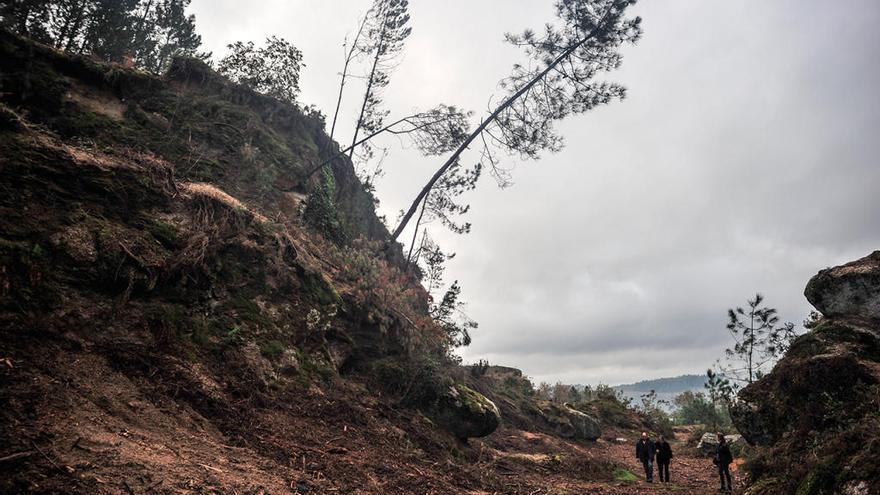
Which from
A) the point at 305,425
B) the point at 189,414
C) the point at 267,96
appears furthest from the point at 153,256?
the point at 267,96

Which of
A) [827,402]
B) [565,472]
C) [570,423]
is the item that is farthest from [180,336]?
[570,423]

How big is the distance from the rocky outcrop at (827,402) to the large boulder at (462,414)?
246 inches

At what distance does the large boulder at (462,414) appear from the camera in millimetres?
10961

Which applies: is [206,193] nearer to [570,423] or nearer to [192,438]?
[192,438]

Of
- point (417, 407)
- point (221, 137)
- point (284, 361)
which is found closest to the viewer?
point (284, 361)

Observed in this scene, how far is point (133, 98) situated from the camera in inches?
523

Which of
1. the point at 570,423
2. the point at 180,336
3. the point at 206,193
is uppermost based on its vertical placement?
the point at 206,193

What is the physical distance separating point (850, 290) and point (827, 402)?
604 centimetres

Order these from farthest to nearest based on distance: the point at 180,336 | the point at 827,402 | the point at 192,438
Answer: the point at 827,402 < the point at 180,336 < the point at 192,438

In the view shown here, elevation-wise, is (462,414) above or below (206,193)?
below

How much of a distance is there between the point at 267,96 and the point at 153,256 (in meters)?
18.8

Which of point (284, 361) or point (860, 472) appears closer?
point (860, 472)

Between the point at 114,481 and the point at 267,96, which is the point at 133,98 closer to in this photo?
the point at 267,96

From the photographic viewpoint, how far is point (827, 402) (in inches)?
287
